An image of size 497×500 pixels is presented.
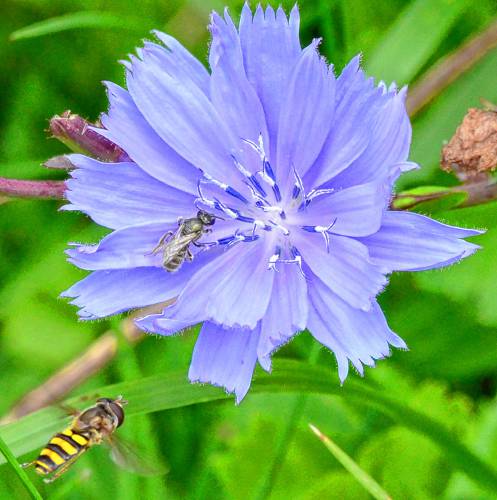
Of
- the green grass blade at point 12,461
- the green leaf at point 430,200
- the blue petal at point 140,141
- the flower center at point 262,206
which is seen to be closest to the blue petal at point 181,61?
the blue petal at point 140,141

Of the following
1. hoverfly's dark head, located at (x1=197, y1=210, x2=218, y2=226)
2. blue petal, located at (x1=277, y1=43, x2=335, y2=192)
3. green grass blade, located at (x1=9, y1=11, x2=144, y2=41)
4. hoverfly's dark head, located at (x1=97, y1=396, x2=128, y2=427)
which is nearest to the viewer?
blue petal, located at (x1=277, y1=43, x2=335, y2=192)

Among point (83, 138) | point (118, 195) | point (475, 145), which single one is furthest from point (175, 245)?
point (475, 145)

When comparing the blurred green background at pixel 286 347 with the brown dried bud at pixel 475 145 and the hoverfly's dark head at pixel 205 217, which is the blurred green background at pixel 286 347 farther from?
the hoverfly's dark head at pixel 205 217

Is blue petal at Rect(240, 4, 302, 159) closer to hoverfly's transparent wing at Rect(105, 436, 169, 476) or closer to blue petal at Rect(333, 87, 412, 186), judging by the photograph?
blue petal at Rect(333, 87, 412, 186)

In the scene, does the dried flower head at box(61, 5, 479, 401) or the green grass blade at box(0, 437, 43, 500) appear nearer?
the dried flower head at box(61, 5, 479, 401)

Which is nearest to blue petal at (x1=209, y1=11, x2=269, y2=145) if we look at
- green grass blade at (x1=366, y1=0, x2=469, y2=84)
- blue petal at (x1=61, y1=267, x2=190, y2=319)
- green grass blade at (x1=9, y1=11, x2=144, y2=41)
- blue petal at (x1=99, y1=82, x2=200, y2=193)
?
blue petal at (x1=99, y1=82, x2=200, y2=193)
